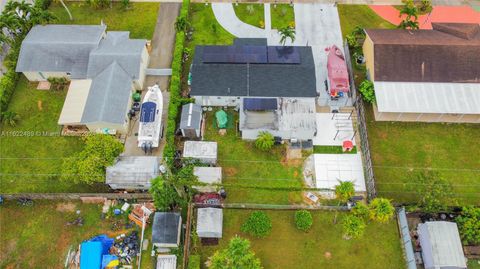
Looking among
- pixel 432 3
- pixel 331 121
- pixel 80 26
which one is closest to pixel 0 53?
pixel 80 26

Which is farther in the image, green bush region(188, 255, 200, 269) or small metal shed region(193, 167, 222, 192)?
small metal shed region(193, 167, 222, 192)

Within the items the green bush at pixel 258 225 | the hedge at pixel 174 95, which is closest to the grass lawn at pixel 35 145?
the hedge at pixel 174 95

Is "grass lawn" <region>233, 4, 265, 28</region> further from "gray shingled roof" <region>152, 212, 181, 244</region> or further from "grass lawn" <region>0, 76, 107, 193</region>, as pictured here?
"gray shingled roof" <region>152, 212, 181, 244</region>

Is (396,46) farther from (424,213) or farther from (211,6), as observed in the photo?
(211,6)

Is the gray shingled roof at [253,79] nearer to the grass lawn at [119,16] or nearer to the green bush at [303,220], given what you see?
the grass lawn at [119,16]

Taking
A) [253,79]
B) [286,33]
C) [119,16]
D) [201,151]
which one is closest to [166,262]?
[201,151]

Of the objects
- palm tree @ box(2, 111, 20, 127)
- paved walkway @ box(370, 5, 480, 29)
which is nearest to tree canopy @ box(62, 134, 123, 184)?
palm tree @ box(2, 111, 20, 127)
